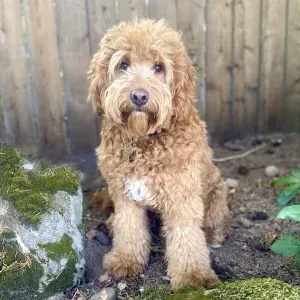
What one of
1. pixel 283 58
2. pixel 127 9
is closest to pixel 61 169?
pixel 127 9

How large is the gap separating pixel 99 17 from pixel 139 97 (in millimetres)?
1826

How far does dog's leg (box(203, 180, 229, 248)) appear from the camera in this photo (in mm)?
4211

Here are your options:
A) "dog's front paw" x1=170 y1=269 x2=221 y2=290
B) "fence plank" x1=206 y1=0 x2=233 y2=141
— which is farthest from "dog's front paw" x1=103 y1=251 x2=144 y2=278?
"fence plank" x1=206 y1=0 x2=233 y2=141

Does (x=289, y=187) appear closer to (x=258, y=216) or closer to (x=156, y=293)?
(x=258, y=216)

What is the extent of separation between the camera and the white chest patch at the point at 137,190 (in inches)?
146

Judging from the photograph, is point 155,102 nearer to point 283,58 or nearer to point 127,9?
point 127,9

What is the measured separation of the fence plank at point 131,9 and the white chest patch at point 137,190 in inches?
71.5

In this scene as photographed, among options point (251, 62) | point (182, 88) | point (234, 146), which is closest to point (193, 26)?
point (251, 62)

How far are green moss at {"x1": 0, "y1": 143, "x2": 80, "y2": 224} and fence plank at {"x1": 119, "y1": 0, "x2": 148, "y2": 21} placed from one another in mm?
1632

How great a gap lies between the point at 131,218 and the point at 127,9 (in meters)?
1.95

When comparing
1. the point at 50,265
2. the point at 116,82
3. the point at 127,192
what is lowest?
the point at 50,265

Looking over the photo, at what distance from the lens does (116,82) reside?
346 centimetres

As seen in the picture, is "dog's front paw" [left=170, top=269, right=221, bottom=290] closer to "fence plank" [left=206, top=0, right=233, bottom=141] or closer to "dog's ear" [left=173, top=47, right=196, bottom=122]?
"dog's ear" [left=173, top=47, right=196, bottom=122]

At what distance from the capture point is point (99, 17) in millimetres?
4926
